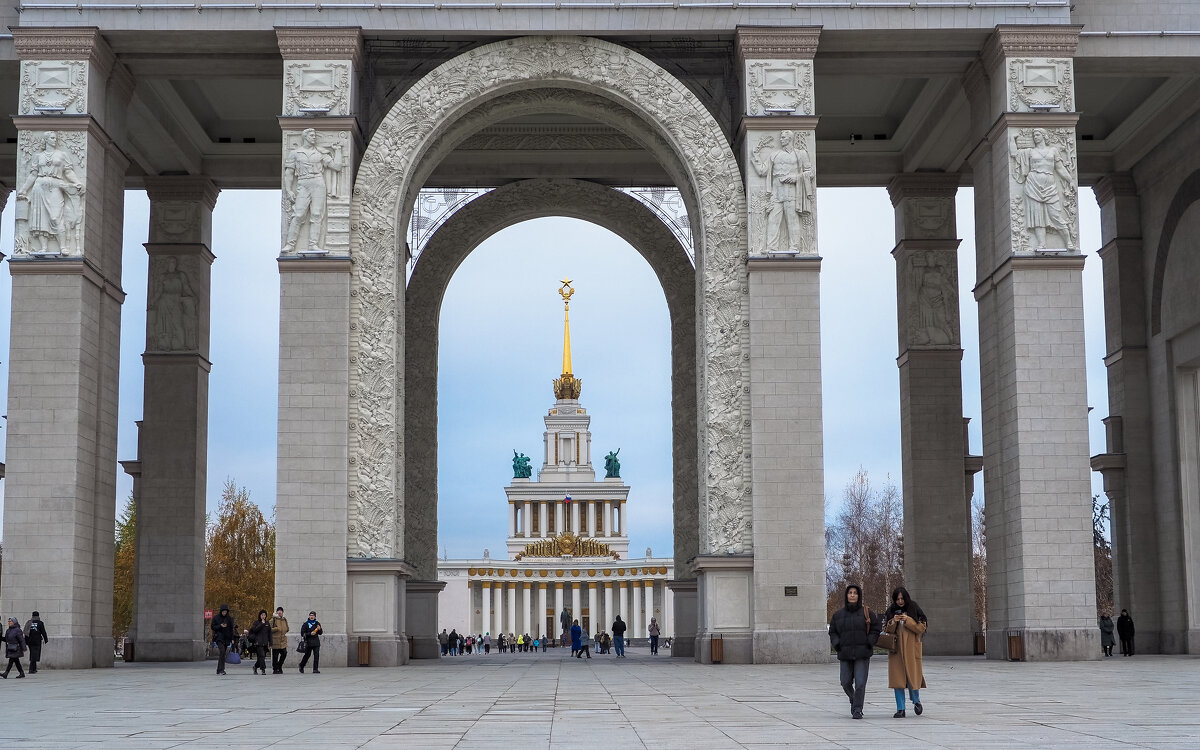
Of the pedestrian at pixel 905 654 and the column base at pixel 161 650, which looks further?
the column base at pixel 161 650

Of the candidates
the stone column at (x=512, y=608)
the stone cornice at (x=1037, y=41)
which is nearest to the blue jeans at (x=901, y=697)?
the stone cornice at (x=1037, y=41)

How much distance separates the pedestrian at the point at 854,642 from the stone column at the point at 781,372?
12337 mm

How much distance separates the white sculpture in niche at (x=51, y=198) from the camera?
2806cm

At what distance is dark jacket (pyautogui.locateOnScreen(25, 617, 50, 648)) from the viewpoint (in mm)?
25422

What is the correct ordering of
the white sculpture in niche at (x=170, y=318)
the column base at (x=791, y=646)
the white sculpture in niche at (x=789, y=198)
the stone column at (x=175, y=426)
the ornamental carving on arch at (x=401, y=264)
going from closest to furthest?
the column base at (x=791, y=646)
the ornamental carving on arch at (x=401, y=264)
the white sculpture in niche at (x=789, y=198)
the stone column at (x=175, y=426)
the white sculpture in niche at (x=170, y=318)

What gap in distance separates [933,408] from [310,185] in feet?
55.4

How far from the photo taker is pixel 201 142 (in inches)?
1423

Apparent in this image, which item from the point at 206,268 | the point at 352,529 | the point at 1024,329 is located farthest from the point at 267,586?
the point at 1024,329

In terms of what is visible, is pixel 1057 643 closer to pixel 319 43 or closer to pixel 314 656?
pixel 314 656

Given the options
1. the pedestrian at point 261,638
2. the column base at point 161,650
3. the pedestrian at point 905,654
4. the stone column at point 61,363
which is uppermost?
the stone column at point 61,363

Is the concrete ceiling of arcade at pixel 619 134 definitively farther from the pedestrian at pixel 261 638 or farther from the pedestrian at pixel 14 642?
the pedestrian at pixel 14 642

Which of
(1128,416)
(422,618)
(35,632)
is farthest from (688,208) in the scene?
(35,632)

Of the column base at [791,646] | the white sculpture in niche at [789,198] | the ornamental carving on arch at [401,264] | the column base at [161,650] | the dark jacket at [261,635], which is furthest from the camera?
the column base at [161,650]

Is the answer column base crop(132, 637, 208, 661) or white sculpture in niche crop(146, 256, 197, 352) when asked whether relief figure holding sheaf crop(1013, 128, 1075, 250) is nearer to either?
white sculpture in niche crop(146, 256, 197, 352)
